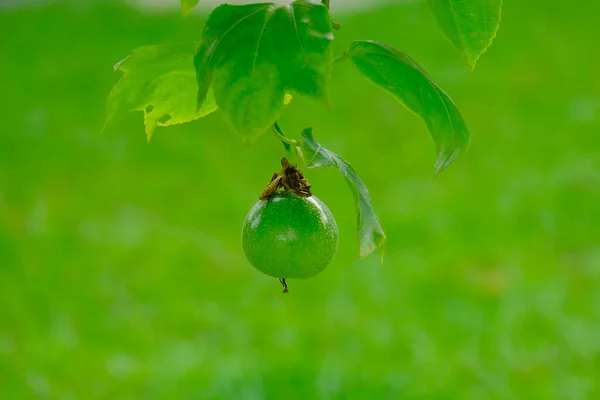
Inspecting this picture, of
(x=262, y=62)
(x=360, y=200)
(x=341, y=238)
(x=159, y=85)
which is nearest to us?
(x=262, y=62)

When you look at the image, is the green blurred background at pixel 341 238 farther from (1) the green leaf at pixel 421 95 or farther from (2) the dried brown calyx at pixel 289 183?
(1) the green leaf at pixel 421 95

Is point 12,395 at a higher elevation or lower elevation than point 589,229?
lower

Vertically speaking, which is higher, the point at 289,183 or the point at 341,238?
the point at 289,183

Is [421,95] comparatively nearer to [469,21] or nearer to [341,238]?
[469,21]

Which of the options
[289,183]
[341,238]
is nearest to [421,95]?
[289,183]

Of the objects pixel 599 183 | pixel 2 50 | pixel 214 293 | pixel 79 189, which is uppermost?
pixel 2 50

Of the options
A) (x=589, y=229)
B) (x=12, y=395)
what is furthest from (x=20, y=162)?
(x=589, y=229)

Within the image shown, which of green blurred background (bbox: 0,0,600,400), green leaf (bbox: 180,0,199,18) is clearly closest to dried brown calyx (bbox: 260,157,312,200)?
green leaf (bbox: 180,0,199,18)

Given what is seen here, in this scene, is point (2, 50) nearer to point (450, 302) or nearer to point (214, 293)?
point (214, 293)
